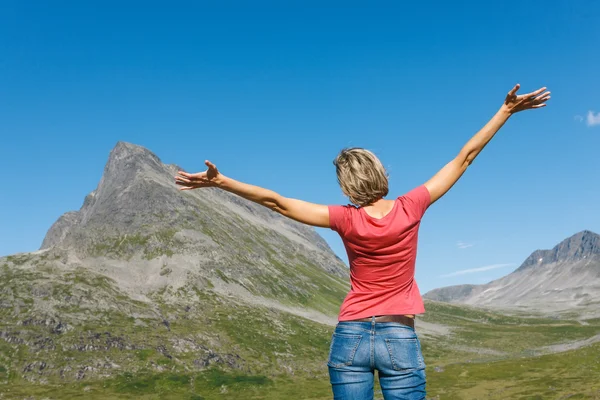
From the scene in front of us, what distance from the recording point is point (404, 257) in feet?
19.6

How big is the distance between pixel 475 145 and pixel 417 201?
119 cm

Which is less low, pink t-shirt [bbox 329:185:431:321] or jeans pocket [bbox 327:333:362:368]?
pink t-shirt [bbox 329:185:431:321]

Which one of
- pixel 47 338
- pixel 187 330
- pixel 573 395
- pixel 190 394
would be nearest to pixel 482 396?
pixel 573 395

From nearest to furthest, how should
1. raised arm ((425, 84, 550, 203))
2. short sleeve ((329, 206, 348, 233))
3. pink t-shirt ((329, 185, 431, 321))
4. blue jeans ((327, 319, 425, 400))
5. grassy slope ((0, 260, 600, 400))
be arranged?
blue jeans ((327, 319, 425, 400))
pink t-shirt ((329, 185, 431, 321))
short sleeve ((329, 206, 348, 233))
raised arm ((425, 84, 550, 203))
grassy slope ((0, 260, 600, 400))

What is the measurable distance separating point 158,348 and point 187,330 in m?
18.3

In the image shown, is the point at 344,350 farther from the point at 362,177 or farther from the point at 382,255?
the point at 362,177

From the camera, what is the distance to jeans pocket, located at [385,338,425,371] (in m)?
5.47

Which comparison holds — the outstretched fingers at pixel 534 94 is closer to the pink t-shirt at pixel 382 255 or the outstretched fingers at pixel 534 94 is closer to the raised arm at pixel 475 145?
the raised arm at pixel 475 145

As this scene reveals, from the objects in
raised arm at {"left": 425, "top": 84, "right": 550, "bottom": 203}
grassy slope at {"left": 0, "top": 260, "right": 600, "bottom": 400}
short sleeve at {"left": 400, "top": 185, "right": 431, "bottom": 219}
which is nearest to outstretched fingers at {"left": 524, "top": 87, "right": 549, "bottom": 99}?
raised arm at {"left": 425, "top": 84, "right": 550, "bottom": 203}

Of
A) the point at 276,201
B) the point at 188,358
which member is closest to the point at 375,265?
the point at 276,201

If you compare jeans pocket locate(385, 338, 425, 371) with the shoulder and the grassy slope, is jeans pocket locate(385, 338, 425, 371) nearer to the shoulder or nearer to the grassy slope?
the shoulder

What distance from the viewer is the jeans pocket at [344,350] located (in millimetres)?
5609

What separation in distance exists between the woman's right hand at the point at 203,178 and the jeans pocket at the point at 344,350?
2607 mm

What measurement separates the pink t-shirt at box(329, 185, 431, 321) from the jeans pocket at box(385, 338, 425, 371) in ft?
1.17
